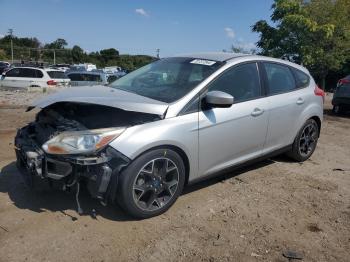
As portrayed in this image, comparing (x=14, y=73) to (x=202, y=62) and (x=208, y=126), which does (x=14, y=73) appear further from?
(x=208, y=126)

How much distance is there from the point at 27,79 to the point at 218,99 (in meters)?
16.6

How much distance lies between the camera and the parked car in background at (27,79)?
18.8 m

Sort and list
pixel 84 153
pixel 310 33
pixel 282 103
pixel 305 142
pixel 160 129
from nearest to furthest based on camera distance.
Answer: pixel 84 153, pixel 160 129, pixel 282 103, pixel 305 142, pixel 310 33

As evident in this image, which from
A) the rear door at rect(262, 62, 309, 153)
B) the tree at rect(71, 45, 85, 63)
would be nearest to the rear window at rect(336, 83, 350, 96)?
the rear door at rect(262, 62, 309, 153)

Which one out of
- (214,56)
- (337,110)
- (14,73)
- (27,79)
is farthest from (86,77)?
(214,56)

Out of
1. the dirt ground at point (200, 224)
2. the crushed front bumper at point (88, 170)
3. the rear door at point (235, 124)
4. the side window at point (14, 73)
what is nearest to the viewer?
the dirt ground at point (200, 224)

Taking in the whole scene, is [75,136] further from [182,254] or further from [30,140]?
[182,254]

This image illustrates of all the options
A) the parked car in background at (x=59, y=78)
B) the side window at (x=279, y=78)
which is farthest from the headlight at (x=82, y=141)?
the parked car in background at (x=59, y=78)

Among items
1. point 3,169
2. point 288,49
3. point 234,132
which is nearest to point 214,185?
point 234,132

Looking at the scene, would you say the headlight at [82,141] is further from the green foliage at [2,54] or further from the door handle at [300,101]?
the green foliage at [2,54]

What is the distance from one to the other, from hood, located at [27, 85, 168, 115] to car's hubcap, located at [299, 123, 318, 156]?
2.85 metres

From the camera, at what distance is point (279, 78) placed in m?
5.48

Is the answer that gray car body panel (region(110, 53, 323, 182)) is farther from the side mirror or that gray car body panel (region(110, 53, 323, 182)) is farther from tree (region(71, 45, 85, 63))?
tree (region(71, 45, 85, 63))

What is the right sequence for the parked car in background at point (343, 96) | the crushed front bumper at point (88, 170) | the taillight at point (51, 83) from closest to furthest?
the crushed front bumper at point (88, 170)
the parked car in background at point (343, 96)
the taillight at point (51, 83)
